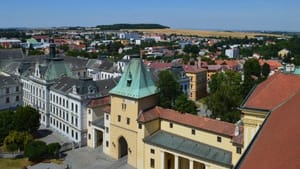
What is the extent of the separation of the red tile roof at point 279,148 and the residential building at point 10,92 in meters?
71.0

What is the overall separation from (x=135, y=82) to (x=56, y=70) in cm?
2845

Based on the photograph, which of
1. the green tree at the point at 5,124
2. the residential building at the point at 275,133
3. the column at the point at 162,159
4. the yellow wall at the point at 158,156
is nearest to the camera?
the residential building at the point at 275,133

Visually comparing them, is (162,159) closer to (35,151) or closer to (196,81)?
(35,151)

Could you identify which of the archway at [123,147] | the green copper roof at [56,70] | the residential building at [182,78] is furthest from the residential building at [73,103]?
the residential building at [182,78]

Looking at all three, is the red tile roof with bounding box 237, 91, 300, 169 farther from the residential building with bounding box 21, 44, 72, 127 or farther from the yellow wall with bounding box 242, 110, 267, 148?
the residential building with bounding box 21, 44, 72, 127

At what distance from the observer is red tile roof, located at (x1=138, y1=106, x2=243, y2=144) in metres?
41.8

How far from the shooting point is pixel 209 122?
43688 mm

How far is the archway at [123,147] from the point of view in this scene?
5288 centimetres

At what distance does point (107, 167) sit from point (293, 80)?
91.6 feet

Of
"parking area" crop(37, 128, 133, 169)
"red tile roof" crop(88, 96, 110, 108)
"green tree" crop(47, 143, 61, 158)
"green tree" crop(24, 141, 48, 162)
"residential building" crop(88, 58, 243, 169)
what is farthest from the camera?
"red tile roof" crop(88, 96, 110, 108)

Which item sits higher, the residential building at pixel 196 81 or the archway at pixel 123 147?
the residential building at pixel 196 81

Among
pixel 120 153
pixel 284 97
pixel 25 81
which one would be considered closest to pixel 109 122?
pixel 120 153

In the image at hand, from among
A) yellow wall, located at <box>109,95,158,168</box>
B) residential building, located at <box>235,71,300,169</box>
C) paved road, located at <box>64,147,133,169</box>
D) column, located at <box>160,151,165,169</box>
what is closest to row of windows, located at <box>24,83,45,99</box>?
paved road, located at <box>64,147,133,169</box>

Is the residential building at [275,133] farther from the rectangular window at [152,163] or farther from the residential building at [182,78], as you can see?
the residential building at [182,78]
